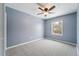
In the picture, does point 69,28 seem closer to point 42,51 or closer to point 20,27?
point 42,51

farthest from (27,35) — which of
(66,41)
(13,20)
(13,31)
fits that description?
(66,41)

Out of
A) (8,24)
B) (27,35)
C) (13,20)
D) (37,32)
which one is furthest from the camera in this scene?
(37,32)

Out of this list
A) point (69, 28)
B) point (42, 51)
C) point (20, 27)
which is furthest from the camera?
point (69, 28)

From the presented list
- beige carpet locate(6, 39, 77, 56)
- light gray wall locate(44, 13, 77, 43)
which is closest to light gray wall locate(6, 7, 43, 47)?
beige carpet locate(6, 39, 77, 56)

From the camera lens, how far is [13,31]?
3.30m

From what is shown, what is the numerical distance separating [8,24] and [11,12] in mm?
659

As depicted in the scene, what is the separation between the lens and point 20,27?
3711 mm

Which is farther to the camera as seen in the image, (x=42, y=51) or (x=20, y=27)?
(x=20, y=27)

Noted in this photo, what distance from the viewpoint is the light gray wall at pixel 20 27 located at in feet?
10.2

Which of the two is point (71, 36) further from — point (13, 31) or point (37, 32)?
point (13, 31)

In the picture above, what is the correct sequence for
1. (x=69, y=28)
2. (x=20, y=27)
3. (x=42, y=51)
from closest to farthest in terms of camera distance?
1. (x=42, y=51)
2. (x=20, y=27)
3. (x=69, y=28)

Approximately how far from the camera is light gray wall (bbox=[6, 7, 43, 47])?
3.12 metres

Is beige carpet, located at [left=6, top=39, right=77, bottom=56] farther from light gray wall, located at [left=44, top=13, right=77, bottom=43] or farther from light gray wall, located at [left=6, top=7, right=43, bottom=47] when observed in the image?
light gray wall, located at [left=44, top=13, right=77, bottom=43]

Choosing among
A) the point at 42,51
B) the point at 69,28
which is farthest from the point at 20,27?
the point at 69,28
